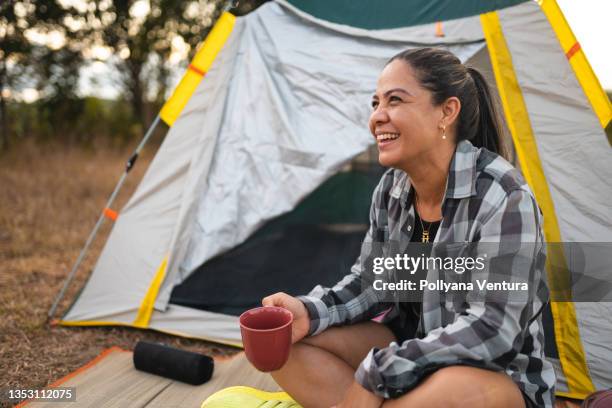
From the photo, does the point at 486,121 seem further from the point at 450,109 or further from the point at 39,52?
the point at 39,52

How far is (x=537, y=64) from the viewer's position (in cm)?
205

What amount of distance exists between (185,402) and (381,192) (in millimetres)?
1012

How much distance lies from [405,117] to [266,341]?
0.67 m

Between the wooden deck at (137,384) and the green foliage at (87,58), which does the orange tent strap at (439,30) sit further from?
the green foliage at (87,58)

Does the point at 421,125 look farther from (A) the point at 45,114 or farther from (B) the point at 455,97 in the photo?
(A) the point at 45,114

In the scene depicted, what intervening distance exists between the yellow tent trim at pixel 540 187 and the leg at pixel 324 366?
2.95 feet

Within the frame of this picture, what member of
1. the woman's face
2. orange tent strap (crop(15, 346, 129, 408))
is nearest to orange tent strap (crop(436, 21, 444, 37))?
the woman's face

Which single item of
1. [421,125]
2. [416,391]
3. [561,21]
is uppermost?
[561,21]

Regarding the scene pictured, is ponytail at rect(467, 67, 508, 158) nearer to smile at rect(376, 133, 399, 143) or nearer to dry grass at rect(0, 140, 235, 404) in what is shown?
smile at rect(376, 133, 399, 143)

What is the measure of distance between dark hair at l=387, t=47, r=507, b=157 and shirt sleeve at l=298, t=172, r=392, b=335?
0.31m

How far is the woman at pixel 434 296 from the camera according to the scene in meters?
1.10

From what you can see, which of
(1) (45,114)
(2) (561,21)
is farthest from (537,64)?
(1) (45,114)

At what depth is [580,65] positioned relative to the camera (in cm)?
196

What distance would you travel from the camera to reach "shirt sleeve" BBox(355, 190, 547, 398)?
109 centimetres
